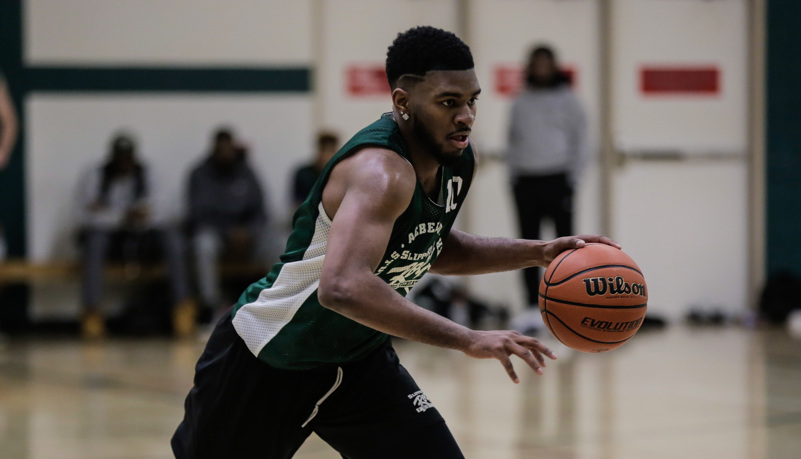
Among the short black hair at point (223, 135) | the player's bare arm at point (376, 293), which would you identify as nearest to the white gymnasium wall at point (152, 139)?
the short black hair at point (223, 135)

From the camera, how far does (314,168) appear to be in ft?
29.9

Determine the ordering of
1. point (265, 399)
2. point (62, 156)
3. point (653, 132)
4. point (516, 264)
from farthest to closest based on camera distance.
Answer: point (653, 132) < point (62, 156) < point (516, 264) < point (265, 399)

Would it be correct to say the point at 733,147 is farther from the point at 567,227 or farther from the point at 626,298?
the point at 626,298

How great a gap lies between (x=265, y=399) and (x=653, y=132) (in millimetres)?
8449

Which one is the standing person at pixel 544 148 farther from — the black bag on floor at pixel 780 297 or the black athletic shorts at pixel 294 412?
the black athletic shorts at pixel 294 412

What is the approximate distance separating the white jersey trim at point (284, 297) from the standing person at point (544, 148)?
5436mm

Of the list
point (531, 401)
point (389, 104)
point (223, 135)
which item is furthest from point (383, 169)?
point (389, 104)

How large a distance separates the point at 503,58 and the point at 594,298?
307 inches

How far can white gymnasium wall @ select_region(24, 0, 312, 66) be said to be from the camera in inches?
383

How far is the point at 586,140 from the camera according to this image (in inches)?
327

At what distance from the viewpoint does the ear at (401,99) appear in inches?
102

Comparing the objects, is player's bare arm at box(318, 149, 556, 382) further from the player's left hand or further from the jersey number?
the player's left hand

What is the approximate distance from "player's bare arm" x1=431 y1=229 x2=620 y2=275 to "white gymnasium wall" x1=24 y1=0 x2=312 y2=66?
7.25 m

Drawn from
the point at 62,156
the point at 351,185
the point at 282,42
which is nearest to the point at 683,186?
the point at 282,42
